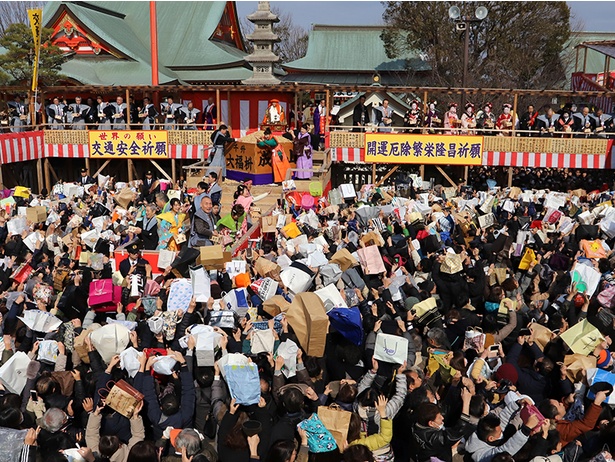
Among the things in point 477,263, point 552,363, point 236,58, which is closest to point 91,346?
point 552,363

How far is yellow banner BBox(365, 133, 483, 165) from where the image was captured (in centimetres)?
1873

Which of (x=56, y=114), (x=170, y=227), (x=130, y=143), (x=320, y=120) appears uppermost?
(x=56, y=114)

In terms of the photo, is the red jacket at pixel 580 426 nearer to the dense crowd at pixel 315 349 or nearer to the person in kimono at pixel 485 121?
the dense crowd at pixel 315 349

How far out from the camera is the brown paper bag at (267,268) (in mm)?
7641

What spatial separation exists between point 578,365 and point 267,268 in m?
3.76

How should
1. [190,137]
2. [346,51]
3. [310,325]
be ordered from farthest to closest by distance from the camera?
[346,51] → [190,137] → [310,325]

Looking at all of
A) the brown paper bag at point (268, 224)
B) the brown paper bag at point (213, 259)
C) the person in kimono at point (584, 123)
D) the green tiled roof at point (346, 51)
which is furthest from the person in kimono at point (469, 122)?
the green tiled roof at point (346, 51)

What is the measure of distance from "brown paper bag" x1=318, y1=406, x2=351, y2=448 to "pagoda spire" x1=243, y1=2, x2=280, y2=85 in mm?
24724

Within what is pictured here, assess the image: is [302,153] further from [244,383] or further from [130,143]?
[244,383]

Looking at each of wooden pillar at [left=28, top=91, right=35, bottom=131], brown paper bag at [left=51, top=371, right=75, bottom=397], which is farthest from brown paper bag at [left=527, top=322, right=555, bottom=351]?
wooden pillar at [left=28, top=91, right=35, bottom=131]

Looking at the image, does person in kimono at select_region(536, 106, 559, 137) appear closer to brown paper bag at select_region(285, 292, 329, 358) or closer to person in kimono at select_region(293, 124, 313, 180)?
person in kimono at select_region(293, 124, 313, 180)

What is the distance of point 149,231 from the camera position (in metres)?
10.3

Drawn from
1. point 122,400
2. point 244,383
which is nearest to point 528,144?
point 244,383

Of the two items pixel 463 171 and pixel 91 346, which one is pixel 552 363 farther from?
pixel 463 171
